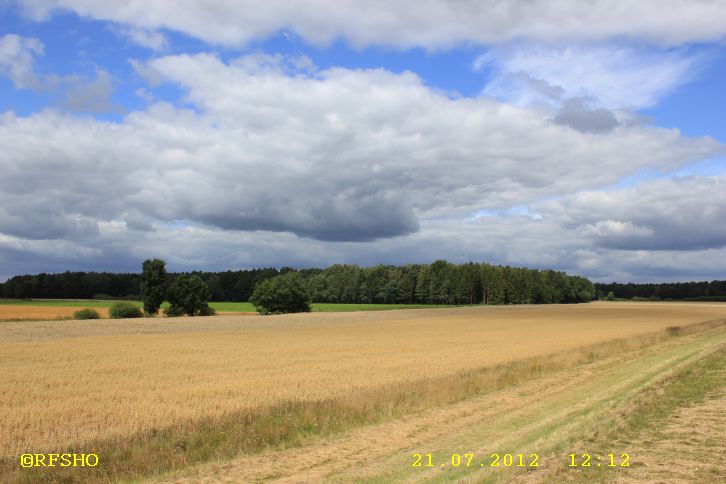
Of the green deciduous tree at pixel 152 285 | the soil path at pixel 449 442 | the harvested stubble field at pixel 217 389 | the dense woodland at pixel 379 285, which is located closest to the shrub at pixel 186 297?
the green deciduous tree at pixel 152 285

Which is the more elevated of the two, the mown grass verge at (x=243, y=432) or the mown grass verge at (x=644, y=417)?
the mown grass verge at (x=644, y=417)

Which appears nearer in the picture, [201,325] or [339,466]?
[339,466]

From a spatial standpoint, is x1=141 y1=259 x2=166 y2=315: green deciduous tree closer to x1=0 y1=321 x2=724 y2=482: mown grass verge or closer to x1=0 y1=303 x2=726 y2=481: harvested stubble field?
x1=0 y1=303 x2=726 y2=481: harvested stubble field

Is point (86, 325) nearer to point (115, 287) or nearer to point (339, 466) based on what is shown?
point (339, 466)

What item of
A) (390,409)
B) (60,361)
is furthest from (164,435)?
(60,361)

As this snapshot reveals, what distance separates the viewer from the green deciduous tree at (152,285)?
92125 millimetres

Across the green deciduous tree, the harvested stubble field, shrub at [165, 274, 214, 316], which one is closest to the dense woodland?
shrub at [165, 274, 214, 316]

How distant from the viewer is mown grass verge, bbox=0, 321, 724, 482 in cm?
1127

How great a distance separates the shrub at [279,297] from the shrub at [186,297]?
11.2 metres

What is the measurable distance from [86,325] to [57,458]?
52.3 meters

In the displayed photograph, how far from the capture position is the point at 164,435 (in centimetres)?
1365

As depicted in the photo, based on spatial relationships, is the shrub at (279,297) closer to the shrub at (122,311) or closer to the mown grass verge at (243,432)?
the shrub at (122,311)

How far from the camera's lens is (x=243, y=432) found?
1388 centimetres

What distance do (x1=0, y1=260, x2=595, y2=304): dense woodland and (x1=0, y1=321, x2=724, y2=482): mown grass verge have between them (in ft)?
504
